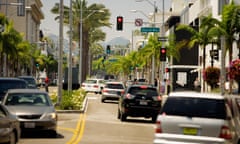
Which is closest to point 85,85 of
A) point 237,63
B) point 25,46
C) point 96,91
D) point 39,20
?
point 96,91

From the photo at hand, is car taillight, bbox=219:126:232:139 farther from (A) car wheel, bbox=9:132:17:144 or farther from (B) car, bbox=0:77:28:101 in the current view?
(B) car, bbox=0:77:28:101

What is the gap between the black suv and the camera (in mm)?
30641

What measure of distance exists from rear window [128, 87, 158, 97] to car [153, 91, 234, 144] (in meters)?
15.4

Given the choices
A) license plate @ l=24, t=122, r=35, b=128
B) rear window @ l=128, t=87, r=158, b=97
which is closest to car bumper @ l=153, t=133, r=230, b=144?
license plate @ l=24, t=122, r=35, b=128

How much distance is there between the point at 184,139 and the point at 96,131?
Answer: 34.9ft

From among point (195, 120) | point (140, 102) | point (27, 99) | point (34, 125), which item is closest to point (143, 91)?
point (140, 102)

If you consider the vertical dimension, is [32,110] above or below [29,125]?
above

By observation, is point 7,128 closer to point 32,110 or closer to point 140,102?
point 32,110

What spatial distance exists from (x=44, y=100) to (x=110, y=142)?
3186 mm

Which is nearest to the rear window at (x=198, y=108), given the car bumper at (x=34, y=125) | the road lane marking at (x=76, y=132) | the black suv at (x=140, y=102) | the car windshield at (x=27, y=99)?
the road lane marking at (x=76, y=132)

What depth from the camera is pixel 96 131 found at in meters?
25.7

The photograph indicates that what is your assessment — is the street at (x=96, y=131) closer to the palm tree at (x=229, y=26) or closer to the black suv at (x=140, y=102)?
the black suv at (x=140, y=102)

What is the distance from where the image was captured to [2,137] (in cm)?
1648

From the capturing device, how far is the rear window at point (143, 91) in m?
31.0
